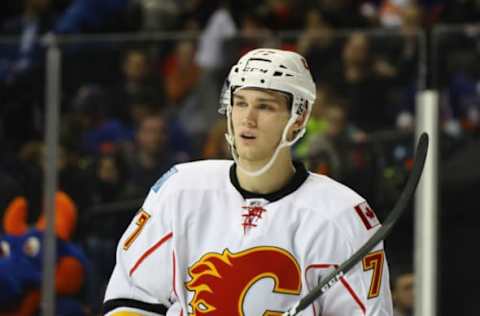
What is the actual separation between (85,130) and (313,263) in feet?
7.19

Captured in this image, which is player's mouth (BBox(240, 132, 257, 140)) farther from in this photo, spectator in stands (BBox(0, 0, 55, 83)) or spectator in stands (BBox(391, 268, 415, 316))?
spectator in stands (BBox(0, 0, 55, 83))

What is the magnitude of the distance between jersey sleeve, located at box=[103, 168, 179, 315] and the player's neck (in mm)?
191

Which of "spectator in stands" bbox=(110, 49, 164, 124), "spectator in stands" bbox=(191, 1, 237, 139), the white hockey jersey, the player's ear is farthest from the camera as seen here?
"spectator in stands" bbox=(110, 49, 164, 124)

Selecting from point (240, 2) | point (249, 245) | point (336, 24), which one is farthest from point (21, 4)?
point (249, 245)

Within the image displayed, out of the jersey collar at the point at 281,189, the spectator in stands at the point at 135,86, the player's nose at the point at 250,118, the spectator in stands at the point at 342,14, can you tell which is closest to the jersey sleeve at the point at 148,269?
→ the jersey collar at the point at 281,189

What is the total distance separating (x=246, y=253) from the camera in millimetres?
3143

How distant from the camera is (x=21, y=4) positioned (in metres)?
7.46

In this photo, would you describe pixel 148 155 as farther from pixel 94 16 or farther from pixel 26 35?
pixel 26 35

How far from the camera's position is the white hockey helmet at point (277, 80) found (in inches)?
125

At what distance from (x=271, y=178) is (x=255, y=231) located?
0.48 ft

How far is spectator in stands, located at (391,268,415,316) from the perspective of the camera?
185 inches

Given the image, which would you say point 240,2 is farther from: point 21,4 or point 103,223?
point 103,223

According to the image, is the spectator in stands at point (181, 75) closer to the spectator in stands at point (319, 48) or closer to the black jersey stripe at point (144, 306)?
the spectator in stands at point (319, 48)

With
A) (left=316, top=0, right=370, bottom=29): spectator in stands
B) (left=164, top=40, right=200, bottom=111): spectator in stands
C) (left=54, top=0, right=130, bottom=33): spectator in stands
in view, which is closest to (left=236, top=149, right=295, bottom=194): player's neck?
(left=164, top=40, right=200, bottom=111): spectator in stands
